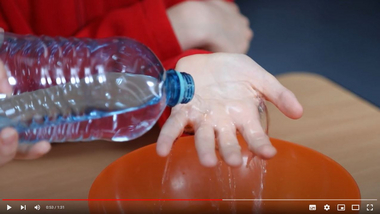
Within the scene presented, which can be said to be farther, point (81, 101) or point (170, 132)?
point (81, 101)

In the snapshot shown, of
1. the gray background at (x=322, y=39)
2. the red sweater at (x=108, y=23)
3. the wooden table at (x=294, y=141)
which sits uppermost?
the red sweater at (x=108, y=23)

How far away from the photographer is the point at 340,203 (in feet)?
1.83

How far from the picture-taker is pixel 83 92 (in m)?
0.75

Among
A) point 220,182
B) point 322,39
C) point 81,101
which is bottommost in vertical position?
point 322,39

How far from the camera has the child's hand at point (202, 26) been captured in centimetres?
99

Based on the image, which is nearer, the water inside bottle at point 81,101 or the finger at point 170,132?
the finger at point 170,132

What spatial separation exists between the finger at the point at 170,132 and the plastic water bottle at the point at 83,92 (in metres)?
0.03

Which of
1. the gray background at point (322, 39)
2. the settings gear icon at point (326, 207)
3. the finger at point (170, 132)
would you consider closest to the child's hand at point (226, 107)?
the finger at point (170, 132)

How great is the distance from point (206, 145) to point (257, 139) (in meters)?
0.07

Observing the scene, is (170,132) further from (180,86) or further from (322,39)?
(322,39)

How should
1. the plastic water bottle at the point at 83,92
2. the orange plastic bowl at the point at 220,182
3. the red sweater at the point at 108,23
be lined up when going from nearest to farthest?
the orange plastic bowl at the point at 220,182 → the plastic water bottle at the point at 83,92 → the red sweater at the point at 108,23

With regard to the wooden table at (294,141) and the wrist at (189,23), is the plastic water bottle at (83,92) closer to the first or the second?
the wooden table at (294,141)

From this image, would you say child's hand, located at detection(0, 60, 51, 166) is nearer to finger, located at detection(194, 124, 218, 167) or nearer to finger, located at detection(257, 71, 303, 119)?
finger, located at detection(194, 124, 218, 167)

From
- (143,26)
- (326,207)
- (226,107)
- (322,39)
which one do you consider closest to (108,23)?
(143,26)
